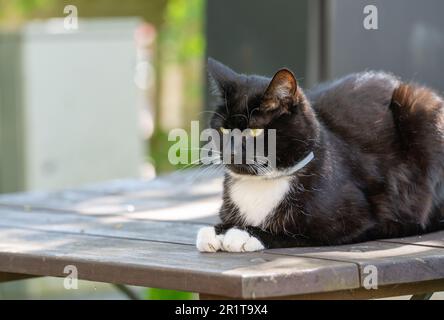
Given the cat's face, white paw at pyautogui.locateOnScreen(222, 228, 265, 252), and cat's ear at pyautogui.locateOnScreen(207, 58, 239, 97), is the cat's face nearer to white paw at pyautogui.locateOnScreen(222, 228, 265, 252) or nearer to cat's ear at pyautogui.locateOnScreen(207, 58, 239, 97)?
cat's ear at pyautogui.locateOnScreen(207, 58, 239, 97)

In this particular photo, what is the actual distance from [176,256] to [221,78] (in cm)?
51

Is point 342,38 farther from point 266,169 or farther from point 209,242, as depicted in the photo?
point 209,242

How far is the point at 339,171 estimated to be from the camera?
2.37 metres

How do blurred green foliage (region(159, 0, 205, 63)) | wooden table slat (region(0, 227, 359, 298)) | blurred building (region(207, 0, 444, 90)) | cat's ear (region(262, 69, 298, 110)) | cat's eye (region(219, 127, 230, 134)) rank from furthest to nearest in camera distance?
blurred green foliage (region(159, 0, 205, 63)) < blurred building (region(207, 0, 444, 90)) < cat's eye (region(219, 127, 230, 134)) < cat's ear (region(262, 69, 298, 110)) < wooden table slat (region(0, 227, 359, 298))

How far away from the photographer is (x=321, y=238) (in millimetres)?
2311

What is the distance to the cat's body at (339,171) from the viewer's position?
2.28 m

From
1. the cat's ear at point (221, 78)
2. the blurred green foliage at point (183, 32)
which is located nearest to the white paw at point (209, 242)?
the cat's ear at point (221, 78)

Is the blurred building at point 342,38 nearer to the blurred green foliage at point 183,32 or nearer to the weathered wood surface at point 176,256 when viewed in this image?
the weathered wood surface at point 176,256

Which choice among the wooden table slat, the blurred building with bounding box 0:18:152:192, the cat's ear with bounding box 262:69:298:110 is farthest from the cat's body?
the blurred building with bounding box 0:18:152:192

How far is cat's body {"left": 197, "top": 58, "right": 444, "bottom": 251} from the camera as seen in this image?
2.28 metres

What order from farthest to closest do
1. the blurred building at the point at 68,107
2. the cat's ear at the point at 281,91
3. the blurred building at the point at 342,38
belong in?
1. the blurred building at the point at 68,107
2. the blurred building at the point at 342,38
3. the cat's ear at the point at 281,91

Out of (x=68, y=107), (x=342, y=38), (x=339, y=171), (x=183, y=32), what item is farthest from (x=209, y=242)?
(x=183, y=32)

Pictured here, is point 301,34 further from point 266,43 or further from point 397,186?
point 397,186
